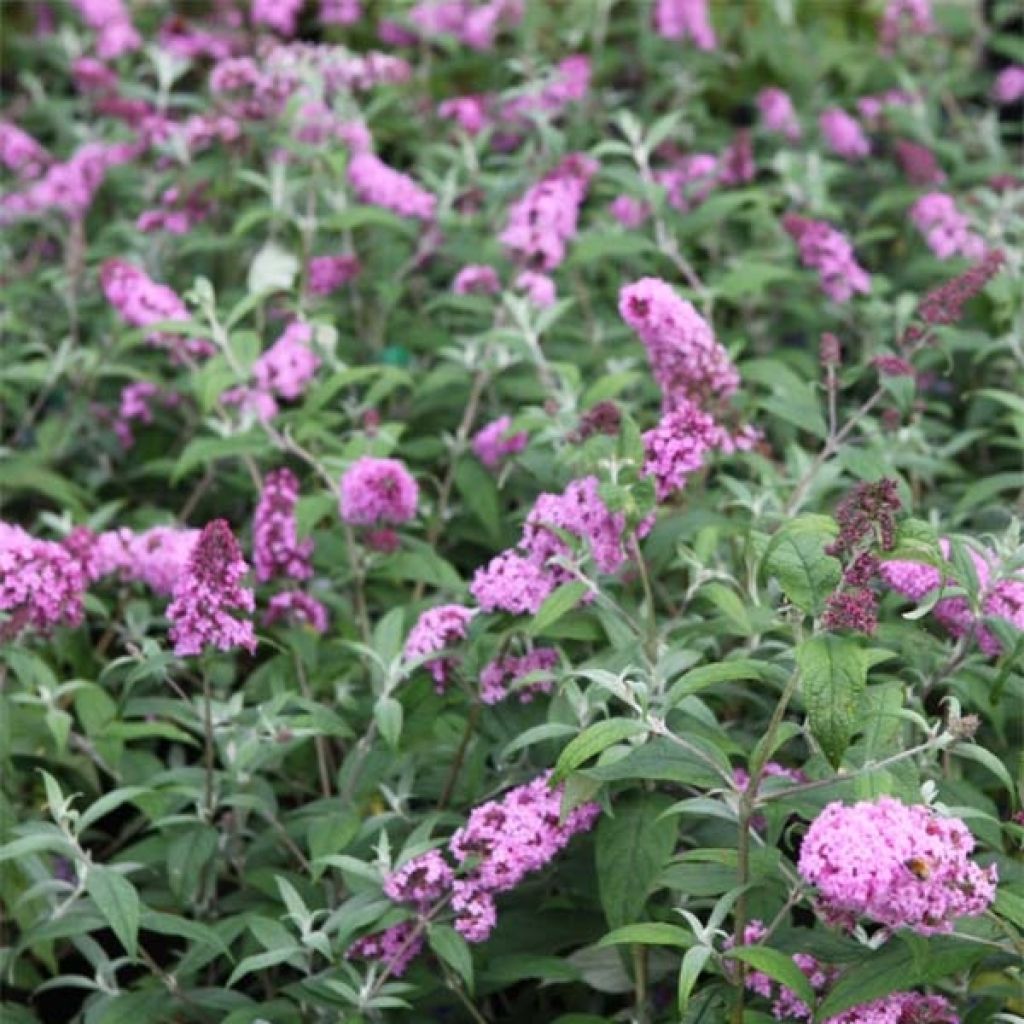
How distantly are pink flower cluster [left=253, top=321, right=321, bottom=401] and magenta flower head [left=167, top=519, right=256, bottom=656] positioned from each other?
1.28 m

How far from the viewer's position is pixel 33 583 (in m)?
3.22

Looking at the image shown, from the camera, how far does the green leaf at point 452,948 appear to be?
9.25 ft

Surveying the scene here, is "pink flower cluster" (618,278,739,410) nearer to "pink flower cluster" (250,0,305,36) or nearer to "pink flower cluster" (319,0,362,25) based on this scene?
"pink flower cluster" (250,0,305,36)

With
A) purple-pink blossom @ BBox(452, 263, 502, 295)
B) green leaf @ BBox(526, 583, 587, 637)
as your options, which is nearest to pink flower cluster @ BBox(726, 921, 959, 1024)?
green leaf @ BBox(526, 583, 587, 637)

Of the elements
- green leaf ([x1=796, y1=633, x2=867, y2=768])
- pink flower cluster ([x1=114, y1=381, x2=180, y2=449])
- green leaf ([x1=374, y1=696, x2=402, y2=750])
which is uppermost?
green leaf ([x1=796, y1=633, x2=867, y2=768])

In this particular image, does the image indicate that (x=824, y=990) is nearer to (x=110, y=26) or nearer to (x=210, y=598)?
(x=210, y=598)

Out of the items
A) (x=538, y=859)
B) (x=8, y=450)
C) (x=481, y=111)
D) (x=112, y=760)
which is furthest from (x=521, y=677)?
(x=481, y=111)

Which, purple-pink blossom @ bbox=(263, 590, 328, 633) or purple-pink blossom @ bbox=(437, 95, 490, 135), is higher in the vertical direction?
purple-pink blossom @ bbox=(437, 95, 490, 135)

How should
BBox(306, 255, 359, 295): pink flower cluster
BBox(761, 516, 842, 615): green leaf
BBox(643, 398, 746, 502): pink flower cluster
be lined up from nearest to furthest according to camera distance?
1. BBox(761, 516, 842, 615): green leaf
2. BBox(643, 398, 746, 502): pink flower cluster
3. BBox(306, 255, 359, 295): pink flower cluster

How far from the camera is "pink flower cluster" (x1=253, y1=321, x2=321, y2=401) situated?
13.8 feet

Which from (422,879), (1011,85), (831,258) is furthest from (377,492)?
(1011,85)

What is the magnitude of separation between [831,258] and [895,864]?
8.49 ft

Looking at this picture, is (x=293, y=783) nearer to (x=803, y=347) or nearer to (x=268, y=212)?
(x=268, y=212)

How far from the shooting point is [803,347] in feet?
17.5
